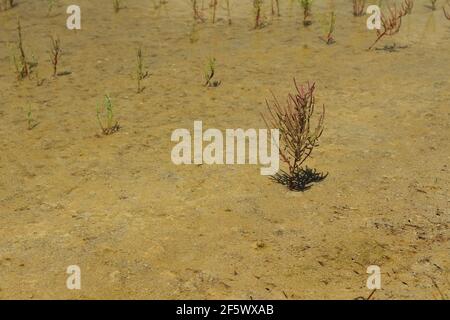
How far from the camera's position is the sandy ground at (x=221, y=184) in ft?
9.09

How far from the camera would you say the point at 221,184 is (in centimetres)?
370

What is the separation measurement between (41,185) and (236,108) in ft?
6.82

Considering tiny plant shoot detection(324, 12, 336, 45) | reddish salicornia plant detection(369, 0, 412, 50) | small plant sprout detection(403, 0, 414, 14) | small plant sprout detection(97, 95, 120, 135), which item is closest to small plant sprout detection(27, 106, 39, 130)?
small plant sprout detection(97, 95, 120, 135)

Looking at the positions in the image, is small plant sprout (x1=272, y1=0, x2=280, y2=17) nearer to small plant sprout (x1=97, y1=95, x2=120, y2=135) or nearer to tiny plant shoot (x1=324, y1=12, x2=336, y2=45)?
tiny plant shoot (x1=324, y1=12, x2=336, y2=45)

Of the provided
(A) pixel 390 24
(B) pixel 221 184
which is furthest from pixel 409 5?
(B) pixel 221 184

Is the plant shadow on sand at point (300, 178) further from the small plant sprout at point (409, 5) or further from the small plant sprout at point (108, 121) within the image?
the small plant sprout at point (409, 5)

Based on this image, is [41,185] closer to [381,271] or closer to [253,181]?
[253,181]

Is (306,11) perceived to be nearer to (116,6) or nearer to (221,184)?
(116,6)

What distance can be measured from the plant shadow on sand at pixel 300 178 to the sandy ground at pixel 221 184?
76 millimetres

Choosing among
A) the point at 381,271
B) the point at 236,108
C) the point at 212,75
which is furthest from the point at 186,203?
the point at 212,75

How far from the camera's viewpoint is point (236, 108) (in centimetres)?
500

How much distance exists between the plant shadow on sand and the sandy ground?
0.08 metres

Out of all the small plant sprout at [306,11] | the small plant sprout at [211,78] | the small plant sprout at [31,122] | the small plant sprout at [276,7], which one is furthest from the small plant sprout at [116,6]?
the small plant sprout at [31,122]

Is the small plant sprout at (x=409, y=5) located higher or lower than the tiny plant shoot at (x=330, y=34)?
higher
